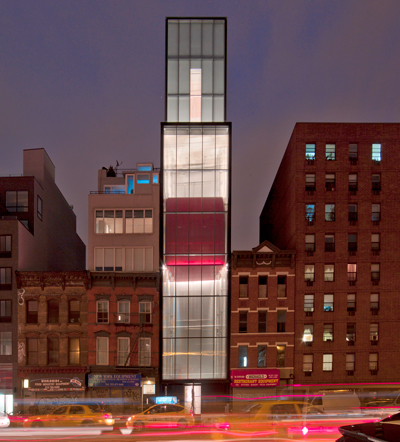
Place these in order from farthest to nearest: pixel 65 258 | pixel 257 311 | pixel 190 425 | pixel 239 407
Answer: pixel 65 258
pixel 257 311
pixel 239 407
pixel 190 425

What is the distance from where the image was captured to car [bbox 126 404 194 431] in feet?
72.0

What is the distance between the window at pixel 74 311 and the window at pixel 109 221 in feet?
21.0

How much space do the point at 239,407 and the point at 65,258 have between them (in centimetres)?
2968

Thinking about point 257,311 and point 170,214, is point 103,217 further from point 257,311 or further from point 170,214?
Result: point 257,311

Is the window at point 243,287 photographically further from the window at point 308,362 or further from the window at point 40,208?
the window at point 40,208

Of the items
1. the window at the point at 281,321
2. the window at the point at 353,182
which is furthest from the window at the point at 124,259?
the window at the point at 353,182

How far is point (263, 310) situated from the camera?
32938 millimetres

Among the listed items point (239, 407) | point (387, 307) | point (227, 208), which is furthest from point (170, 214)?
point (387, 307)

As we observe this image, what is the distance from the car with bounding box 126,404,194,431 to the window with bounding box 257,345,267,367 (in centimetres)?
941

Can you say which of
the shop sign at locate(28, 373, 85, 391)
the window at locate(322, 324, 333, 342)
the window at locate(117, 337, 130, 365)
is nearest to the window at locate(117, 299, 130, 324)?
the window at locate(117, 337, 130, 365)

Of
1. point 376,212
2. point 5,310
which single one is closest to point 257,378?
point 376,212

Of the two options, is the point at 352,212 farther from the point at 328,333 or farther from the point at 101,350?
the point at 101,350

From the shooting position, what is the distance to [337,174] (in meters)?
33.8

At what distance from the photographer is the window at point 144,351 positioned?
32.3 m
